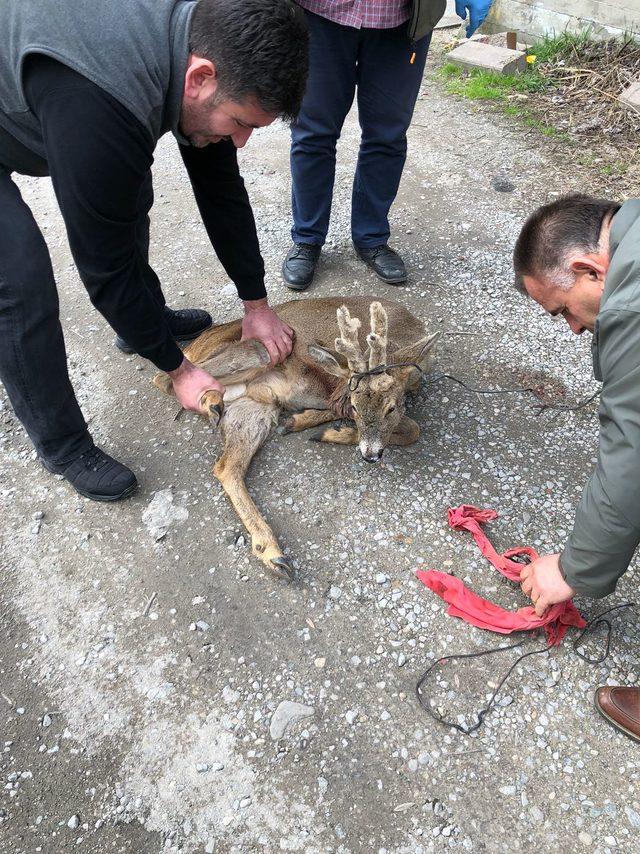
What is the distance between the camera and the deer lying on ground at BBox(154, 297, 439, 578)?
3898mm

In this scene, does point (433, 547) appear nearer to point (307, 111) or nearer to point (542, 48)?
point (307, 111)

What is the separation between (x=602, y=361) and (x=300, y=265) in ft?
12.0

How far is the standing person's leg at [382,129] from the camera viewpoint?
190 inches

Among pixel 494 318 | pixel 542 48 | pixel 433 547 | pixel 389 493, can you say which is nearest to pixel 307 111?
pixel 494 318

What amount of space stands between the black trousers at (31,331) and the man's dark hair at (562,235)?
2368 mm

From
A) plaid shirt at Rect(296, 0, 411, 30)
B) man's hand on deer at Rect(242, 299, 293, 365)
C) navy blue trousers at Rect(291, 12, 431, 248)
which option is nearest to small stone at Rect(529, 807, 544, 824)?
man's hand on deer at Rect(242, 299, 293, 365)

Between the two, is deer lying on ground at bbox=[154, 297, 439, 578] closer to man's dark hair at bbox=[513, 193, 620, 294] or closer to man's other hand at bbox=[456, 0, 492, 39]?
man's dark hair at bbox=[513, 193, 620, 294]

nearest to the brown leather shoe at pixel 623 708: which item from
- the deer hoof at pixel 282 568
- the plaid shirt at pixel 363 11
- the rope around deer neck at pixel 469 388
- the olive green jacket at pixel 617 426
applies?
the olive green jacket at pixel 617 426

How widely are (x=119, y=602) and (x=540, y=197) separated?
5700 mm

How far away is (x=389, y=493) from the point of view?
4078 mm

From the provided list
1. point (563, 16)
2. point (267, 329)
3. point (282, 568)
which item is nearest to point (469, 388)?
point (267, 329)

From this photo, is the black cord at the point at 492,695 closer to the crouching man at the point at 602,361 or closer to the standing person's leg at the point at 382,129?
the crouching man at the point at 602,361

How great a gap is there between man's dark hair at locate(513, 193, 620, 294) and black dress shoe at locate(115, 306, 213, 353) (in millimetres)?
2957

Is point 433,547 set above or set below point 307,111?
below
